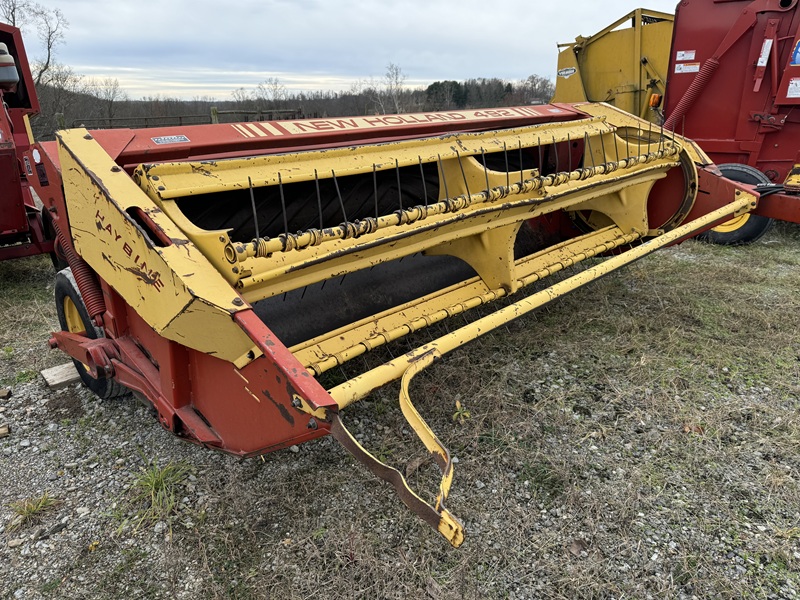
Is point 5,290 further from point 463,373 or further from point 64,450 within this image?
point 463,373

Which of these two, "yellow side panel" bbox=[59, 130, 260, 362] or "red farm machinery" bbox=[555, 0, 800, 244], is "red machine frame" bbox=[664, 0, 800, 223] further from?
"yellow side panel" bbox=[59, 130, 260, 362]

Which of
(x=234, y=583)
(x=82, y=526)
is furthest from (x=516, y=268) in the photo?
(x=82, y=526)

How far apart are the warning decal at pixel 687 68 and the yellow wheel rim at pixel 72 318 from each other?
6239 mm

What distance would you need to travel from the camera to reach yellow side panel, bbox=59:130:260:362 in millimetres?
1717

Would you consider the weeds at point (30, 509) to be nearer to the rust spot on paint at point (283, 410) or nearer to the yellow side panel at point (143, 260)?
the yellow side panel at point (143, 260)

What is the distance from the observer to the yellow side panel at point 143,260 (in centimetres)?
172

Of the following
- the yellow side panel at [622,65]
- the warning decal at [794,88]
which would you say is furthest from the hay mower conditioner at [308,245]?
the yellow side panel at [622,65]

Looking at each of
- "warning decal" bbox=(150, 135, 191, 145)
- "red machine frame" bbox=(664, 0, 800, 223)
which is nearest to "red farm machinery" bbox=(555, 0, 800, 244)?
"red machine frame" bbox=(664, 0, 800, 223)

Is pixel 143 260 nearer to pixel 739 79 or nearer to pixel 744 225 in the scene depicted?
pixel 744 225

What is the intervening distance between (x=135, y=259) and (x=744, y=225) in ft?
18.5

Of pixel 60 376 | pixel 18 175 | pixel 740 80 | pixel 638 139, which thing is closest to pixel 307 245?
pixel 60 376

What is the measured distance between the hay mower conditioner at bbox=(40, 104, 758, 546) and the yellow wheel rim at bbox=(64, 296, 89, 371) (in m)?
0.02

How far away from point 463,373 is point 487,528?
112 cm

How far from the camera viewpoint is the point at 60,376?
10.3ft
